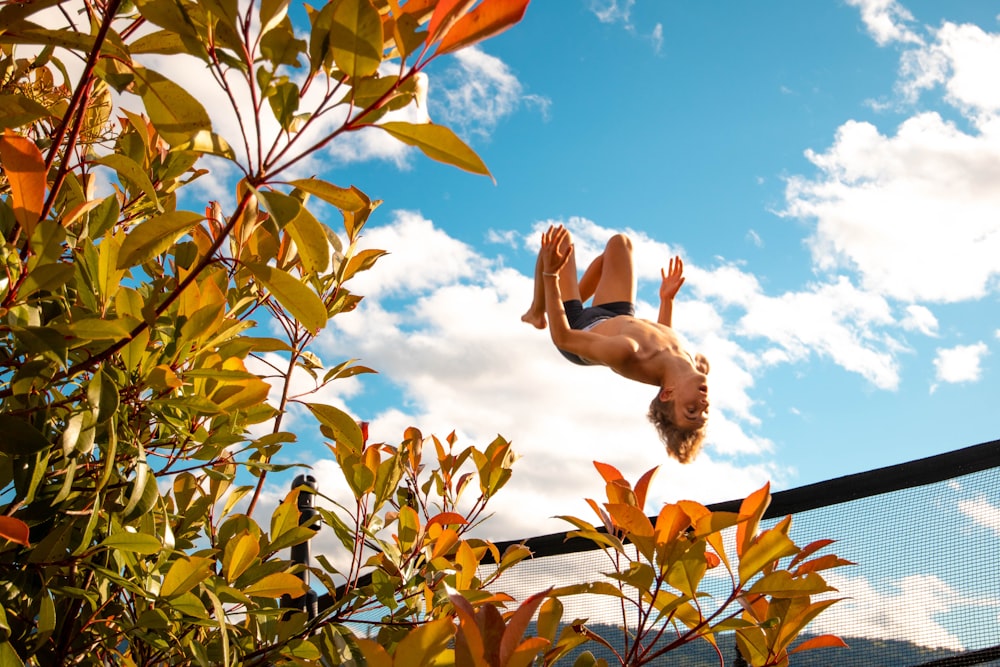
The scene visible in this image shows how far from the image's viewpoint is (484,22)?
65 centimetres

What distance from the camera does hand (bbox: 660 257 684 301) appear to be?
241 inches

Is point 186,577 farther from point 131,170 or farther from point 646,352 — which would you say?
point 646,352

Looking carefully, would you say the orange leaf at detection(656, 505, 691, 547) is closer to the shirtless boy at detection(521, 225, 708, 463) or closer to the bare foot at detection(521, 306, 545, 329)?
the shirtless boy at detection(521, 225, 708, 463)

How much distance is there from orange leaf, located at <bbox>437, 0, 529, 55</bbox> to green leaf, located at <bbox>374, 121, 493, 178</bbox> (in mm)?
76

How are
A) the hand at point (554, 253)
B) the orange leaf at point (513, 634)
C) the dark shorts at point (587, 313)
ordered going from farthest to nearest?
the dark shorts at point (587, 313), the hand at point (554, 253), the orange leaf at point (513, 634)

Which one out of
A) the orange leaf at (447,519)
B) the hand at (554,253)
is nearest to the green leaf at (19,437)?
the orange leaf at (447,519)

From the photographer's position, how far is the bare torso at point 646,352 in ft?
18.6

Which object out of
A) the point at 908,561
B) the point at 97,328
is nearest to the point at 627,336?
the point at 908,561

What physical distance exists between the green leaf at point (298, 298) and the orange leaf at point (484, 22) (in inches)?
9.2

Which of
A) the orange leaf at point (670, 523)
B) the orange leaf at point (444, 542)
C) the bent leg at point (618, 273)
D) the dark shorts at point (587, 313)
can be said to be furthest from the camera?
the bent leg at point (618, 273)

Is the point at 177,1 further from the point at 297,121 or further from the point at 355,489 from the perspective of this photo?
the point at 355,489

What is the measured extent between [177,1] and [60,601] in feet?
2.58

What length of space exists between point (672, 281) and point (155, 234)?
5.72 m

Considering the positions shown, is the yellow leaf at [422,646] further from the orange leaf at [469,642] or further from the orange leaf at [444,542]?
the orange leaf at [444,542]
